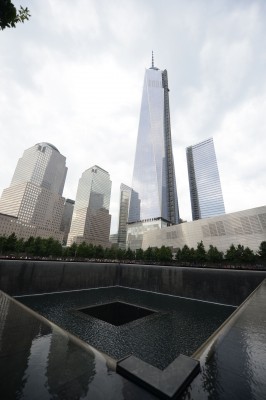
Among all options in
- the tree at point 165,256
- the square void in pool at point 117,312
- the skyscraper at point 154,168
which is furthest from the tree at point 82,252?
the skyscraper at point 154,168

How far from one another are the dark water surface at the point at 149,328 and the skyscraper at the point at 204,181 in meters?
122

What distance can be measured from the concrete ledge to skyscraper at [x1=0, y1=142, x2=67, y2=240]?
158 meters

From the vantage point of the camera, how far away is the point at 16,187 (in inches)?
6038

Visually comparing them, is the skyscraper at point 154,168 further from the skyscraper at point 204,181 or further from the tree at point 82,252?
the tree at point 82,252

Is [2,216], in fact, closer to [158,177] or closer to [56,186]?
[56,186]

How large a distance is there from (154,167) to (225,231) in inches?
2859

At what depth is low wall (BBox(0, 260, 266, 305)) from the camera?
75.8 feet

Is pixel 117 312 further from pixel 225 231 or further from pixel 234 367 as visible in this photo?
pixel 225 231

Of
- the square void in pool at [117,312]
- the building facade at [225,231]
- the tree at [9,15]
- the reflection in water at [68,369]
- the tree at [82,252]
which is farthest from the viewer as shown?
the tree at [82,252]

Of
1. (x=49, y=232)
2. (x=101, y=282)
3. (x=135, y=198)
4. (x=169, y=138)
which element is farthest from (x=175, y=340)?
(x=49, y=232)

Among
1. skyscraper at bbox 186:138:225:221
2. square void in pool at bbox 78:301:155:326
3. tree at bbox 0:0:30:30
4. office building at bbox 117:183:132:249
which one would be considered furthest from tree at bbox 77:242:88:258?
office building at bbox 117:183:132:249

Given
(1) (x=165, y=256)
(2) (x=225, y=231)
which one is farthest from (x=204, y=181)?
(1) (x=165, y=256)

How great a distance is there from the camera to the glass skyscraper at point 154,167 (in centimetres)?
12912

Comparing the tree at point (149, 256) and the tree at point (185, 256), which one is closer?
the tree at point (185, 256)
